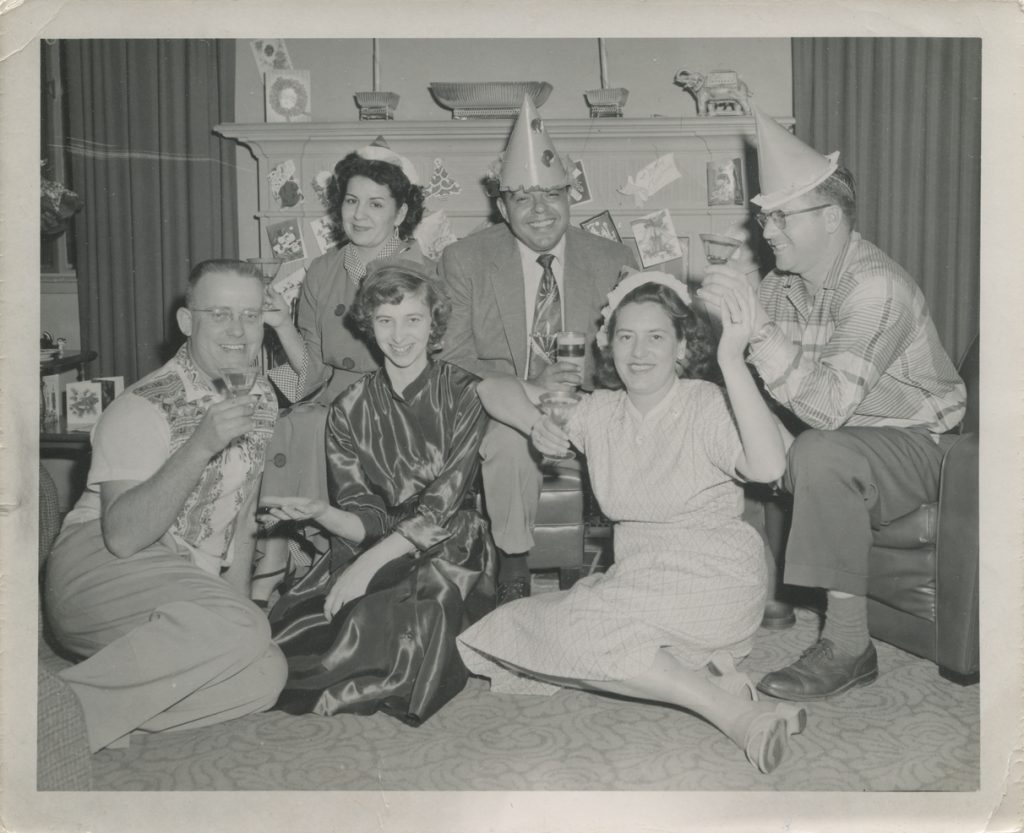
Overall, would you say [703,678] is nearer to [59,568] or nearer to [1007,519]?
[1007,519]

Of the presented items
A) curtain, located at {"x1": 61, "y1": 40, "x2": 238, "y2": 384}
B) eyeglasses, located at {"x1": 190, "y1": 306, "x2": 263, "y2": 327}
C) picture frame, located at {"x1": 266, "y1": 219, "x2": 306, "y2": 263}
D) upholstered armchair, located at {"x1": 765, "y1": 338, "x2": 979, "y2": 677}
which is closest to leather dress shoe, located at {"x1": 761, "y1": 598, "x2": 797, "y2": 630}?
upholstered armchair, located at {"x1": 765, "y1": 338, "x2": 979, "y2": 677}

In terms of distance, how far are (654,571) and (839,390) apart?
56cm

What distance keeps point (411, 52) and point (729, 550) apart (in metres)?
2.33

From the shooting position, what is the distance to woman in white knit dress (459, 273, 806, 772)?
1.71 m

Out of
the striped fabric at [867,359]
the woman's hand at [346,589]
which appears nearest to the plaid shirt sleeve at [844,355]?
the striped fabric at [867,359]

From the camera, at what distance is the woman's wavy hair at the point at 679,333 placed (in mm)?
1827

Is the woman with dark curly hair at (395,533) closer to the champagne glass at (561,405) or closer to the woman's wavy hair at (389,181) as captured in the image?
the champagne glass at (561,405)

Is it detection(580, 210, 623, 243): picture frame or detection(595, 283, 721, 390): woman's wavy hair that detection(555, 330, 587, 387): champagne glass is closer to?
detection(595, 283, 721, 390): woman's wavy hair

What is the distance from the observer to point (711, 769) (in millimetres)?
1622

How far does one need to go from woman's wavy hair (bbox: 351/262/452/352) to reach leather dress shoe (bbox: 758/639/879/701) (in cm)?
106

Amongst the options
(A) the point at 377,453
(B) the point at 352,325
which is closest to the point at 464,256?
(B) the point at 352,325

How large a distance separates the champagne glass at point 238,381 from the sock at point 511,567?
784mm

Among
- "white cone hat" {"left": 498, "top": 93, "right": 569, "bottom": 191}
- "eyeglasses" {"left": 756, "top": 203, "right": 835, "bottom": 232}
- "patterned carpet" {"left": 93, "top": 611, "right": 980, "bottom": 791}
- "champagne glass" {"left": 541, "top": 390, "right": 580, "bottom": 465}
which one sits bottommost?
"patterned carpet" {"left": 93, "top": 611, "right": 980, "bottom": 791}

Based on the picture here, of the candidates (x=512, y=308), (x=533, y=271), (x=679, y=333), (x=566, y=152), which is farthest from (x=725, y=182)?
(x=679, y=333)
